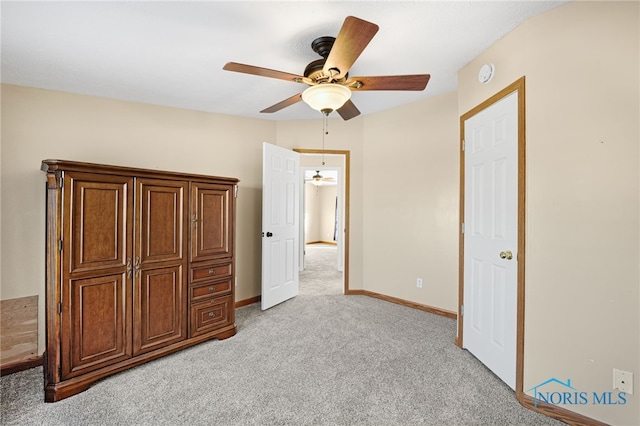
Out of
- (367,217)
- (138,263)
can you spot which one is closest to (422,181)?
(367,217)

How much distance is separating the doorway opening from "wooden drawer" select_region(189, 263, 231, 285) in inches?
72.7

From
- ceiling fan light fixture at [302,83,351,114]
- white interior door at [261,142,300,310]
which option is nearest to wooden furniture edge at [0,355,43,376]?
white interior door at [261,142,300,310]

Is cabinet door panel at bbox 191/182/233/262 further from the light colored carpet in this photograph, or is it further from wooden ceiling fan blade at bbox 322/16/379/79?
wooden ceiling fan blade at bbox 322/16/379/79

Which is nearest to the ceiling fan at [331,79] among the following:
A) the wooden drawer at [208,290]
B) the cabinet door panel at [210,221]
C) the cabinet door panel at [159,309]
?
the cabinet door panel at [210,221]

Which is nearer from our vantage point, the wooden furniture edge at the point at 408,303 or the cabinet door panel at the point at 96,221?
the cabinet door panel at the point at 96,221

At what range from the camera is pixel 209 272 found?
279 cm

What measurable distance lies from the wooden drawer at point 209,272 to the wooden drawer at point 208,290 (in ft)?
0.19

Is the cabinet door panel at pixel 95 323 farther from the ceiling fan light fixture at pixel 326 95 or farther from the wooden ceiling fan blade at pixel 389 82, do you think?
the wooden ceiling fan blade at pixel 389 82

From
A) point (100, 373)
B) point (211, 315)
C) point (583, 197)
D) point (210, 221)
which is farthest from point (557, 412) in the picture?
point (100, 373)

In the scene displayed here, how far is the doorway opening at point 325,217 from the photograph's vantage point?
4289 mm

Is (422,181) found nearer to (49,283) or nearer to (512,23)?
(512,23)

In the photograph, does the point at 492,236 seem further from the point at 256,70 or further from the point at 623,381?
the point at 256,70

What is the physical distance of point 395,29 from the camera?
78.3 inches

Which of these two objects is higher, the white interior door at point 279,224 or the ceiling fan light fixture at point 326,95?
the ceiling fan light fixture at point 326,95
